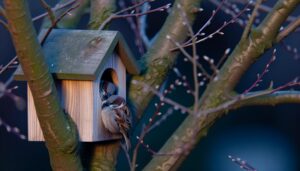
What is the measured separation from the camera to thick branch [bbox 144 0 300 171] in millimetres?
2412

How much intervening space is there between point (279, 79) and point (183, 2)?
2.29m

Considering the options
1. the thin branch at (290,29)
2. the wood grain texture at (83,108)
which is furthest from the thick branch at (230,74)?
the wood grain texture at (83,108)

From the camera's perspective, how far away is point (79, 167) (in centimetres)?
237

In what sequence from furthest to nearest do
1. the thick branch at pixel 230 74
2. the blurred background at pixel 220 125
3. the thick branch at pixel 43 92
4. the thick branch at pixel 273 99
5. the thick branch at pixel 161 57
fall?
the blurred background at pixel 220 125, the thick branch at pixel 161 57, the thick branch at pixel 273 99, the thick branch at pixel 230 74, the thick branch at pixel 43 92

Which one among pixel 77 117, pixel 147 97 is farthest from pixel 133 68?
pixel 77 117

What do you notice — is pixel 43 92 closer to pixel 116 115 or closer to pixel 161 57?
pixel 116 115

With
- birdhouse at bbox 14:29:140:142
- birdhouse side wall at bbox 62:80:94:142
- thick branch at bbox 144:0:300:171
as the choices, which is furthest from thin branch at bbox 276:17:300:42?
birdhouse side wall at bbox 62:80:94:142

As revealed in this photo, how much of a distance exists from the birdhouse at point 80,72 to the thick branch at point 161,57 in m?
0.18

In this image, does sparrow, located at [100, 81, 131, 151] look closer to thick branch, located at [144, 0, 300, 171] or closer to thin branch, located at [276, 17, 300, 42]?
thick branch, located at [144, 0, 300, 171]

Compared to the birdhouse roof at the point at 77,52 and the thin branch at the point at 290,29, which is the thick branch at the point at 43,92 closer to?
the birdhouse roof at the point at 77,52

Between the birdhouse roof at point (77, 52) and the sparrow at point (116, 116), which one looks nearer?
the birdhouse roof at point (77, 52)

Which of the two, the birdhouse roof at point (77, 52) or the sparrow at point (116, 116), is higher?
the birdhouse roof at point (77, 52)

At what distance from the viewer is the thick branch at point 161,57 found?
105 inches

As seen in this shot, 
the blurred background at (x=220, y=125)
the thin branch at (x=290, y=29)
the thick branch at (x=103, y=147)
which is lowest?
the blurred background at (x=220, y=125)
